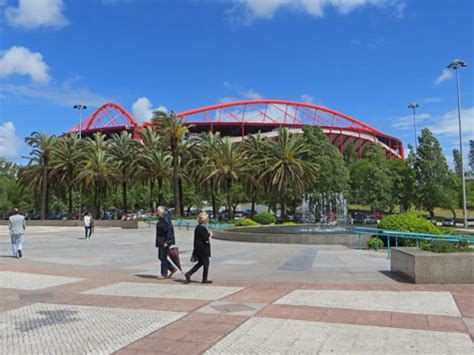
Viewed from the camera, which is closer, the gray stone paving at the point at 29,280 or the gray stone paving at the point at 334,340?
the gray stone paving at the point at 334,340

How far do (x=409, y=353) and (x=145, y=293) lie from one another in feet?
16.9

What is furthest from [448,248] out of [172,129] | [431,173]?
[431,173]

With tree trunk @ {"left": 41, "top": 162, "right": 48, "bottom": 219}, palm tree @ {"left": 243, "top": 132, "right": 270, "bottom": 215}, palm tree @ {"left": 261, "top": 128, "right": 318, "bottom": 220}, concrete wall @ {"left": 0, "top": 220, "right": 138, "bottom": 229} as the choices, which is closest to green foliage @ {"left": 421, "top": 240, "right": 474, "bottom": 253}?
concrete wall @ {"left": 0, "top": 220, "right": 138, "bottom": 229}

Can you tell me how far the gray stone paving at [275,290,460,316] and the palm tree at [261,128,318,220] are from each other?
3482 centimetres

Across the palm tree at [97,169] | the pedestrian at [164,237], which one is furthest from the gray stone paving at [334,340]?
the palm tree at [97,169]

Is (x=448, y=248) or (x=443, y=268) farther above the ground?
(x=448, y=248)

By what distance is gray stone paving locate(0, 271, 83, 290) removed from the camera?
31.4 ft

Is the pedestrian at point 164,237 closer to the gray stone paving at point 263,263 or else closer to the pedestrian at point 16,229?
the gray stone paving at point 263,263

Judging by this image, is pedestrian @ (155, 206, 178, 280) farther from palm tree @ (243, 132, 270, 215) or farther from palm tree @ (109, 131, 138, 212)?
palm tree @ (109, 131, 138, 212)

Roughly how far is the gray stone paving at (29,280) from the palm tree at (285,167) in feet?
109

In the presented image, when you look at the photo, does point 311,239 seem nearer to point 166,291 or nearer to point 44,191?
point 166,291

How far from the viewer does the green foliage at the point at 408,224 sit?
16531 millimetres

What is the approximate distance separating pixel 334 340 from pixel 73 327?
3447 millimetres

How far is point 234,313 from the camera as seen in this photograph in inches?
269
